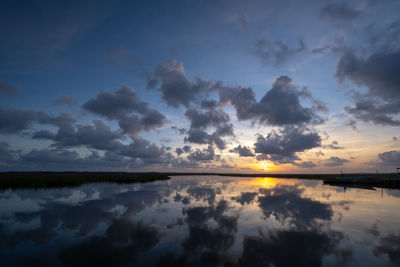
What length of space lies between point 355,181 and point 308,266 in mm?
70955

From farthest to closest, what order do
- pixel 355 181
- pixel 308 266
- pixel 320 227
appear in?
pixel 355 181, pixel 320 227, pixel 308 266

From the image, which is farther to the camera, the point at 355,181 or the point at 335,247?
the point at 355,181

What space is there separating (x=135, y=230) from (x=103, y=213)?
22.7 ft

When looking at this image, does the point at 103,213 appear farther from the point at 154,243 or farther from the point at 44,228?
the point at 154,243

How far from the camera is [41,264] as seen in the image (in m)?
9.53

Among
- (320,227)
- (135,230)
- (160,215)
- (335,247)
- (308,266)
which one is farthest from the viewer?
(160,215)

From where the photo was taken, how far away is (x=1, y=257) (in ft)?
33.7

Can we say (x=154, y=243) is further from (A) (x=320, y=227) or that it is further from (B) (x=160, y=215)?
(A) (x=320, y=227)

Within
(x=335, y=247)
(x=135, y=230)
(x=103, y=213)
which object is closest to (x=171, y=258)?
(x=135, y=230)

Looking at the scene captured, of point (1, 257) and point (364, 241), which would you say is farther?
point (364, 241)

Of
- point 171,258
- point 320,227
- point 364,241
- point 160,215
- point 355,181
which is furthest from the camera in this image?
point 355,181

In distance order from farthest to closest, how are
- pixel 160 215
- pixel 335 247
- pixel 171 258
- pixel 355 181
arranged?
pixel 355 181 < pixel 160 215 < pixel 335 247 < pixel 171 258

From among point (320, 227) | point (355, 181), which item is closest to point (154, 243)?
point (320, 227)

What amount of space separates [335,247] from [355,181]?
222 ft
